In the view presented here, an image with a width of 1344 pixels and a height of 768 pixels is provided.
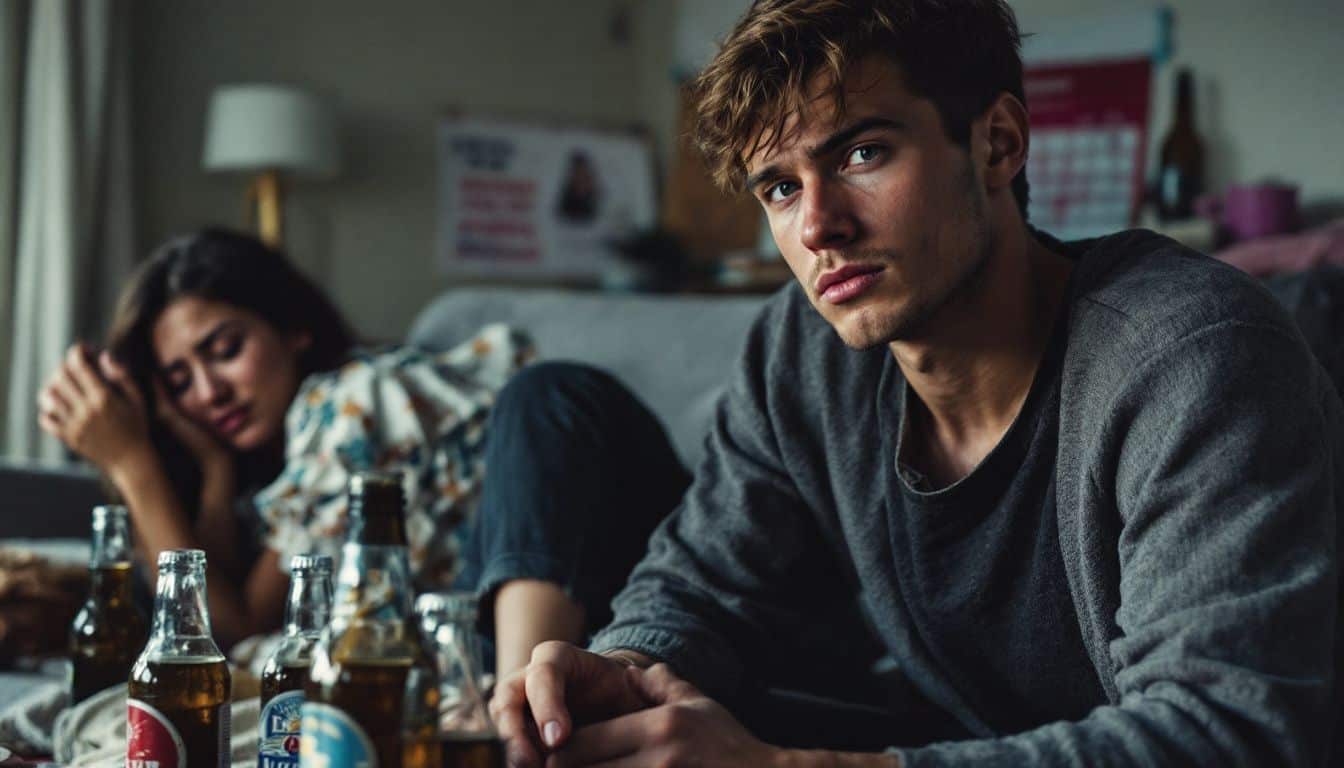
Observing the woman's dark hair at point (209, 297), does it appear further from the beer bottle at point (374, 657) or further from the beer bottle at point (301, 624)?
the beer bottle at point (374, 657)

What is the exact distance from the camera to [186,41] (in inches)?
165

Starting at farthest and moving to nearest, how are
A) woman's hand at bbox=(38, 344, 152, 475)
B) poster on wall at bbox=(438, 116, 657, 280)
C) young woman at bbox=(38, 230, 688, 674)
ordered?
poster on wall at bbox=(438, 116, 657, 280) < woman's hand at bbox=(38, 344, 152, 475) < young woman at bbox=(38, 230, 688, 674)

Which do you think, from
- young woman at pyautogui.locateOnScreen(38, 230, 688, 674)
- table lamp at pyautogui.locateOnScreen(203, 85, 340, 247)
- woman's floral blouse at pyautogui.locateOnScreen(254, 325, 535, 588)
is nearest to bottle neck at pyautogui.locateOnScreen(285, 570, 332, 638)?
young woman at pyautogui.locateOnScreen(38, 230, 688, 674)

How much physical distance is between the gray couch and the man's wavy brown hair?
1042 mm

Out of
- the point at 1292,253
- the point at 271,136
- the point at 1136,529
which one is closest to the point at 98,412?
the point at 1136,529

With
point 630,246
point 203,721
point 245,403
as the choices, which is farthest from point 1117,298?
point 630,246

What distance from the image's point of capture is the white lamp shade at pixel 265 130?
A: 388cm

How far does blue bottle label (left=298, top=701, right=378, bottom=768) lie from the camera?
0.74 meters

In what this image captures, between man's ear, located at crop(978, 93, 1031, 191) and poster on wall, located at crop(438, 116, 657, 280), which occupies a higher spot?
man's ear, located at crop(978, 93, 1031, 191)

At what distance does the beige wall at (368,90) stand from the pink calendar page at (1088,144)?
1850 millimetres

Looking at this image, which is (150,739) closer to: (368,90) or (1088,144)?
(1088,144)

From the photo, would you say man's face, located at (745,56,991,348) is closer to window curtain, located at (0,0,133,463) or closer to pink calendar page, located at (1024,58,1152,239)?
pink calendar page, located at (1024,58,1152,239)

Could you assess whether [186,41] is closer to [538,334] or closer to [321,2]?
[321,2]

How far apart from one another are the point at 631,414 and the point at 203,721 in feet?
2.93
